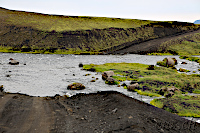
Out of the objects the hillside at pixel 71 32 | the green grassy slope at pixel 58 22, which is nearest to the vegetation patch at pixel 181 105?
the hillside at pixel 71 32

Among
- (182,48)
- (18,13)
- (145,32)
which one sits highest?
(18,13)

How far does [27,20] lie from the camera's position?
16638cm

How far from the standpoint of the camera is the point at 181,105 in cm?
2277

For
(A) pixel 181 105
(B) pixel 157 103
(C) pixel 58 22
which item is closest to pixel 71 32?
(C) pixel 58 22

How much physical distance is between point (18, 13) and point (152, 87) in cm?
17741

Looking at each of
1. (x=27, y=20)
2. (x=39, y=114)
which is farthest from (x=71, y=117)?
(x=27, y=20)

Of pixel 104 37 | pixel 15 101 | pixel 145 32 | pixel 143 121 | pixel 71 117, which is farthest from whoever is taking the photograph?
pixel 145 32

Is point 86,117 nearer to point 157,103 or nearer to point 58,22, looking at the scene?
point 157,103

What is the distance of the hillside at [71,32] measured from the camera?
133 metres

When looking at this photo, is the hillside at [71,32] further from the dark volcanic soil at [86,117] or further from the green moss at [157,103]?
the green moss at [157,103]

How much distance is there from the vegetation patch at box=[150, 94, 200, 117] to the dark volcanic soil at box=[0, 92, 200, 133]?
72.2 inches

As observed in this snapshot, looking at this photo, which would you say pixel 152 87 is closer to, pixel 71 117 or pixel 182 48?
pixel 71 117

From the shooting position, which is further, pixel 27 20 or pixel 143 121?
pixel 27 20

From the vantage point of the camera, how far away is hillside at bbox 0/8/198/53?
13325cm
